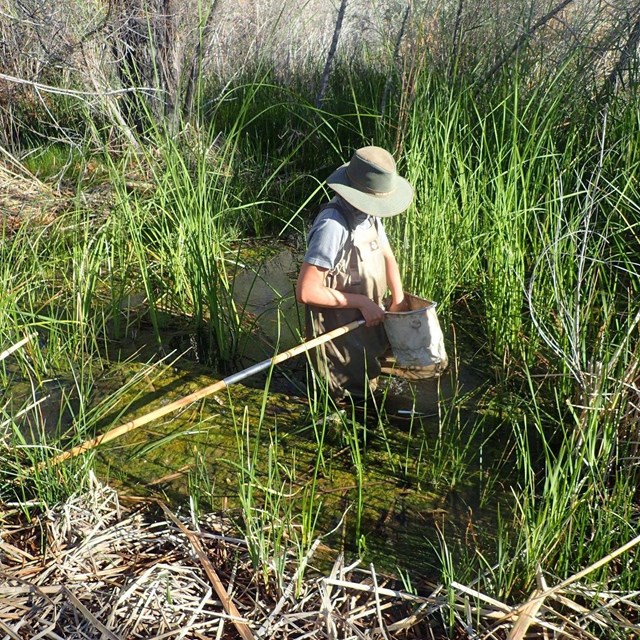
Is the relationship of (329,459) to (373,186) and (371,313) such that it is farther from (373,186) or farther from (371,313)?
(373,186)

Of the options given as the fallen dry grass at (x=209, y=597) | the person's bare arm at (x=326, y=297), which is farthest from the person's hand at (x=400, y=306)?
the fallen dry grass at (x=209, y=597)

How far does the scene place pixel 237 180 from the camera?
4625mm

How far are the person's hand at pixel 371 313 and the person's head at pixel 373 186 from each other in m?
0.37

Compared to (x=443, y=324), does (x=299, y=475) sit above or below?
below

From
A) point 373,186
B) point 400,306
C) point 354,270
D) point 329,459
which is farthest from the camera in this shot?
point 400,306

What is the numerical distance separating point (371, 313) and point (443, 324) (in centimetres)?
73

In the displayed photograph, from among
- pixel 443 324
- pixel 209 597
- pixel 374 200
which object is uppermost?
pixel 374 200

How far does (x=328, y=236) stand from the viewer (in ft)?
8.68

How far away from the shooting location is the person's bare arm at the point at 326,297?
8.82 feet

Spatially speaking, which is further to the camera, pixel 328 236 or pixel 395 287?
pixel 395 287

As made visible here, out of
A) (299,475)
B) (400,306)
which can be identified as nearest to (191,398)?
(299,475)

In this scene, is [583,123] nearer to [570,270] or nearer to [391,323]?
[570,270]

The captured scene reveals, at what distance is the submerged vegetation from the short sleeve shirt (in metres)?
0.56

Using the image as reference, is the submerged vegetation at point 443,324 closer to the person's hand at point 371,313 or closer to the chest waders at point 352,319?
the chest waders at point 352,319
